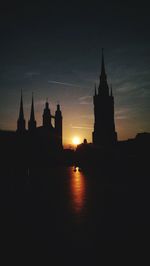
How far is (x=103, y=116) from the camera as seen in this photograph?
436 ft

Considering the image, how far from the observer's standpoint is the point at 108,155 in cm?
7069

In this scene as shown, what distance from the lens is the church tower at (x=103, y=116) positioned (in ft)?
409

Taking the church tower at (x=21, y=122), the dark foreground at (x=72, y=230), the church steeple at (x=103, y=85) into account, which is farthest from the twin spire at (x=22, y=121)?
the dark foreground at (x=72, y=230)

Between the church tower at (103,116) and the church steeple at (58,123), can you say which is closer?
the church steeple at (58,123)

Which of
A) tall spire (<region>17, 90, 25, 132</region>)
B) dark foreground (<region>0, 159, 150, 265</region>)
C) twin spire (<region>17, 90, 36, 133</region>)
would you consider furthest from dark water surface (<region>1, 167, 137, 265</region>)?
tall spire (<region>17, 90, 25, 132</region>)

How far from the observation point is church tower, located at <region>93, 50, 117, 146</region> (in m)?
125

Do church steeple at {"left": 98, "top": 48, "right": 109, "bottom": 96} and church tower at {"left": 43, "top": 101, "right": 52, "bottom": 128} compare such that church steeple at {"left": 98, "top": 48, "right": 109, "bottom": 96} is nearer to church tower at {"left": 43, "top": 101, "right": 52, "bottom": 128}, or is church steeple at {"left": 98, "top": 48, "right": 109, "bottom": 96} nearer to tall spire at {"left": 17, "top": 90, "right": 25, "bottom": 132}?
church tower at {"left": 43, "top": 101, "right": 52, "bottom": 128}

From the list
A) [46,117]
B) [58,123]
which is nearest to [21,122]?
[46,117]

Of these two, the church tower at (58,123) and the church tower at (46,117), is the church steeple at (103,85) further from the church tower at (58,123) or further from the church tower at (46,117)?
the church tower at (46,117)

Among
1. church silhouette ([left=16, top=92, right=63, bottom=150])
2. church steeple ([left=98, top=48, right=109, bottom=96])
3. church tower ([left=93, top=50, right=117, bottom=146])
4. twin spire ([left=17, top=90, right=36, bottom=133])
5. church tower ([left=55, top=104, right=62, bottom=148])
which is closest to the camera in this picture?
church silhouette ([left=16, top=92, right=63, bottom=150])

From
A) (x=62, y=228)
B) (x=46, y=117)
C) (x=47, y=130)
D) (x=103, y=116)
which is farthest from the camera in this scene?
(x=103, y=116)

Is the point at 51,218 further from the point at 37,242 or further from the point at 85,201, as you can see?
the point at 85,201

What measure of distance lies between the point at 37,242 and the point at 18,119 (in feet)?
383

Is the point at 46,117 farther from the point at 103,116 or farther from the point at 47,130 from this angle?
the point at 103,116
